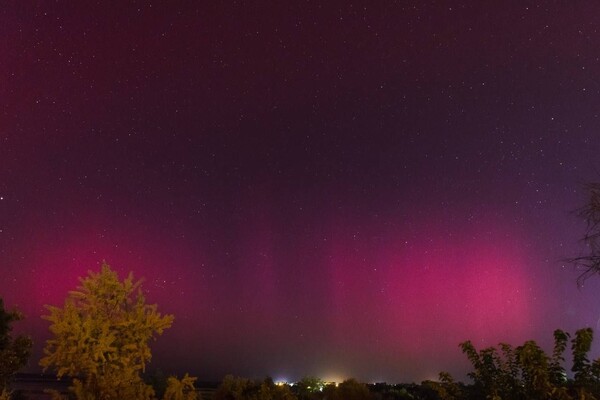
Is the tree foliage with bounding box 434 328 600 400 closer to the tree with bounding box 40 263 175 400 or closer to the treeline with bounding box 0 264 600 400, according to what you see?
the treeline with bounding box 0 264 600 400

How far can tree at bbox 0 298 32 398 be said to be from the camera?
1584 cm

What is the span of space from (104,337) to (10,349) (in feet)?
27.7

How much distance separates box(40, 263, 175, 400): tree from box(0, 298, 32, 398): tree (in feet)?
21.0

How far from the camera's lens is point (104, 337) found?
9.68m

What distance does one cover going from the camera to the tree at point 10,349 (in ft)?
52.0

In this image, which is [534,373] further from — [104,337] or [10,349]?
[10,349]

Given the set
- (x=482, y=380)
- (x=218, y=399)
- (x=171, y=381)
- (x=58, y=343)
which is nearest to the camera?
(x=482, y=380)

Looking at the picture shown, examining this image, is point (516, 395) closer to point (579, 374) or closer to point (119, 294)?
point (579, 374)

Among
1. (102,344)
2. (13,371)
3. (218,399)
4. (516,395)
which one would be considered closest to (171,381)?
(102,344)

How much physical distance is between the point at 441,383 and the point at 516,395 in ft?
4.78

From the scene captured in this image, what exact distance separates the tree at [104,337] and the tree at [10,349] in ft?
21.0

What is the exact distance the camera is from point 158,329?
10.2 metres

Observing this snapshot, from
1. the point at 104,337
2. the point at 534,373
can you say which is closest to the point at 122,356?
the point at 104,337

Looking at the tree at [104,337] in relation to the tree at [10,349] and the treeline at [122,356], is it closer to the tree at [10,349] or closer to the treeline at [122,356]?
the treeline at [122,356]
